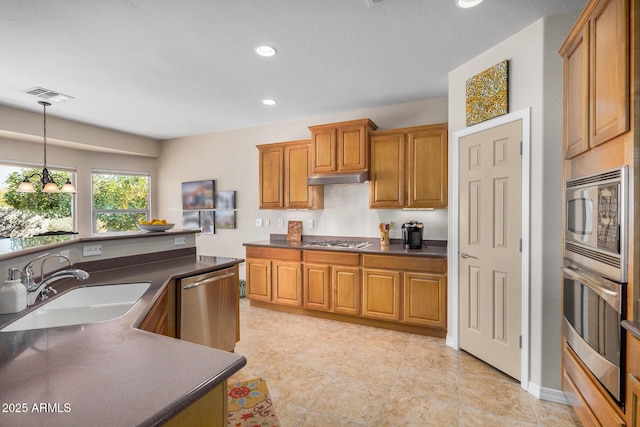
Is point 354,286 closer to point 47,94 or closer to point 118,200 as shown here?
point 47,94

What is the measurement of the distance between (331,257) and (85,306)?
93.9 inches

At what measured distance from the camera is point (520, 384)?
2.32 metres

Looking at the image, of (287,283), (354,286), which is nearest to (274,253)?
(287,283)

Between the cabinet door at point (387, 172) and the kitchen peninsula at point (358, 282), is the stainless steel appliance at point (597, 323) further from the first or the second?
the cabinet door at point (387, 172)

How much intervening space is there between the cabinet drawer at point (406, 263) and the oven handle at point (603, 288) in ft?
4.86

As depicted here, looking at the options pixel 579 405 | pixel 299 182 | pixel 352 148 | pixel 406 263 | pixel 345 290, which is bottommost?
pixel 579 405

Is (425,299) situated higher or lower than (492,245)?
lower

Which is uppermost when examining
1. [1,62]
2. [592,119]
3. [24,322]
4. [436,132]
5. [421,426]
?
[1,62]

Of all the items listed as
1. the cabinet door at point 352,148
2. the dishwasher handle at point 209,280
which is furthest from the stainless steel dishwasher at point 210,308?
the cabinet door at point 352,148

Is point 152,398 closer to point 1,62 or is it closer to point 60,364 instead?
point 60,364

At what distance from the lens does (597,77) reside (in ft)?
4.87

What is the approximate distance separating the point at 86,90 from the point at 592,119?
436cm

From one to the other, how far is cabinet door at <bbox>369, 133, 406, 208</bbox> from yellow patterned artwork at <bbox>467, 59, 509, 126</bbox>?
3.02 feet

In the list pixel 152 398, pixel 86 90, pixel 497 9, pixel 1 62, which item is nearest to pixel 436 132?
pixel 497 9
